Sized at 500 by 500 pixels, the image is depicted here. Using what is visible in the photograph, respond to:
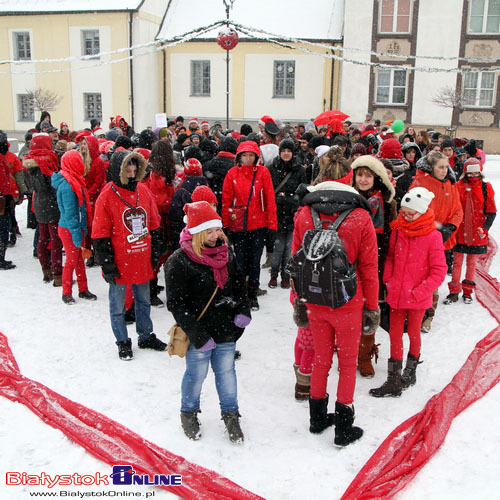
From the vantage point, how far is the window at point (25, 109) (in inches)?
1150

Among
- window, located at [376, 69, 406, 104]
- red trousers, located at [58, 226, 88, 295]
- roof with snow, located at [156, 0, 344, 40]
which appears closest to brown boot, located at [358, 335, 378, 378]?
red trousers, located at [58, 226, 88, 295]

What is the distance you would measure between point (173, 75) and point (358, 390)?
26.9 metres

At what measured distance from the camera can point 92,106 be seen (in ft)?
93.8

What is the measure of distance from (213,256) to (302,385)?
147 cm

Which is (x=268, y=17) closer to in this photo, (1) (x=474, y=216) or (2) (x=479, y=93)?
(2) (x=479, y=93)

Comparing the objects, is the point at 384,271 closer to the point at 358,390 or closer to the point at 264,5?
the point at 358,390

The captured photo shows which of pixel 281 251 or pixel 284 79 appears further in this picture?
pixel 284 79

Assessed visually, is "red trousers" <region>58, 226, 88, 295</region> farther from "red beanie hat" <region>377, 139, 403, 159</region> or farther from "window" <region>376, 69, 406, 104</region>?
"window" <region>376, 69, 406, 104</region>

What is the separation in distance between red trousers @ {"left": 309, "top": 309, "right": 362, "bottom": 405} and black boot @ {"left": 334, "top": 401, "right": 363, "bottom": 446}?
0.06 meters

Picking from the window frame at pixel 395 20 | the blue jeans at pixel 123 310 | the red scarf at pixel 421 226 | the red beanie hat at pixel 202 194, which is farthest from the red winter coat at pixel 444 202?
the window frame at pixel 395 20

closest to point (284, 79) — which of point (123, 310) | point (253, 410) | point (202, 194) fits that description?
point (202, 194)

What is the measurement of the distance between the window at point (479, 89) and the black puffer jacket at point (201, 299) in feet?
86.2

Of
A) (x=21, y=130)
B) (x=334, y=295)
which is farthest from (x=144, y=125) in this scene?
(x=334, y=295)

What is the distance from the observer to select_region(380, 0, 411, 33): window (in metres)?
25.6
